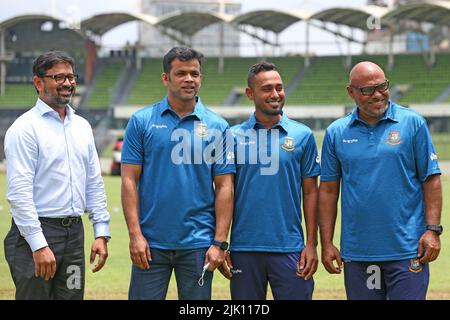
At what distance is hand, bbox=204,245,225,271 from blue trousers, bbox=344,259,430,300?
83 cm

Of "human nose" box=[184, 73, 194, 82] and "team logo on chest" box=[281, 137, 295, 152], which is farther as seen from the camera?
"team logo on chest" box=[281, 137, 295, 152]

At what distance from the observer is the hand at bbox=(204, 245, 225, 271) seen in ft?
18.9

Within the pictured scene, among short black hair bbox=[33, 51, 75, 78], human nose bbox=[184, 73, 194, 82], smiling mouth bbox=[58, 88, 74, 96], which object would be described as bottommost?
smiling mouth bbox=[58, 88, 74, 96]

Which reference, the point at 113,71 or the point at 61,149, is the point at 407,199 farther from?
the point at 113,71

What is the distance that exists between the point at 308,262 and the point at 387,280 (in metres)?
0.54

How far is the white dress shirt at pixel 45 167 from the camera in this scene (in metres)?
5.53

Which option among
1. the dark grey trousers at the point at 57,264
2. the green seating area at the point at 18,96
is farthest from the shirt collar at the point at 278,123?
the green seating area at the point at 18,96

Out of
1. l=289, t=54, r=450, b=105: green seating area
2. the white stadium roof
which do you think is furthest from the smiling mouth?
the white stadium roof

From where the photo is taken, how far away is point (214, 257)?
226 inches

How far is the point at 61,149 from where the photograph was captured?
570 cm

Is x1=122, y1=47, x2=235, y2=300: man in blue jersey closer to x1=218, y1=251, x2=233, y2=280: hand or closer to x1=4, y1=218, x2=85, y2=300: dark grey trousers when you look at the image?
x1=218, y1=251, x2=233, y2=280: hand

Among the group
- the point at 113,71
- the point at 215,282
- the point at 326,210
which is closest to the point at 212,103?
the point at 113,71

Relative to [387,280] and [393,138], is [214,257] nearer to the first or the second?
[387,280]

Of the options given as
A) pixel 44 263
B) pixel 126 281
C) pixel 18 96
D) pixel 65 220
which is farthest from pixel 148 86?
pixel 44 263
